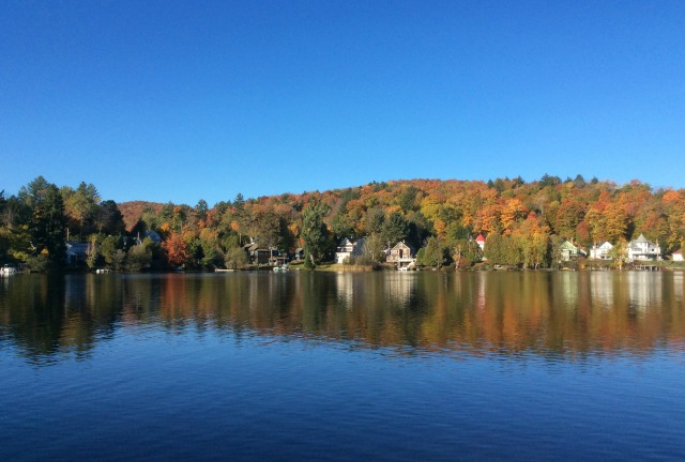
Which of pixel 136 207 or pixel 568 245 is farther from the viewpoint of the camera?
pixel 136 207

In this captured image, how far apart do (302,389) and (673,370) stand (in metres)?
11.7

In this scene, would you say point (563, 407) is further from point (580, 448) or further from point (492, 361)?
point (492, 361)

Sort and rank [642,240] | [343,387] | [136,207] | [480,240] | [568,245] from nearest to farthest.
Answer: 1. [343,387]
2. [642,240]
3. [568,245]
4. [480,240]
5. [136,207]

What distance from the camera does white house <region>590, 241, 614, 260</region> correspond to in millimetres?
110688

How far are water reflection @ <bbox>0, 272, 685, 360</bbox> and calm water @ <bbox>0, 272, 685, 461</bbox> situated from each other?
0.62 feet

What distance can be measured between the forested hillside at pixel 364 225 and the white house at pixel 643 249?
167 centimetres

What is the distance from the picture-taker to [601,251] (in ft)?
368

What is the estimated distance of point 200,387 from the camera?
15094mm

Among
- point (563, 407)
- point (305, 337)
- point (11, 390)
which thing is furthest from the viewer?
point (305, 337)

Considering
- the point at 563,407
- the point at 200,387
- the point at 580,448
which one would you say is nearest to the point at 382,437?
the point at 580,448

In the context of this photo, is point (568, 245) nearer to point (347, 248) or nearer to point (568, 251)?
point (568, 251)

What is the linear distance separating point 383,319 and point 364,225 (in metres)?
95.3

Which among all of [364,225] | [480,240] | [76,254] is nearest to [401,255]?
[364,225]

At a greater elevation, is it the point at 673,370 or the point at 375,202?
the point at 375,202
